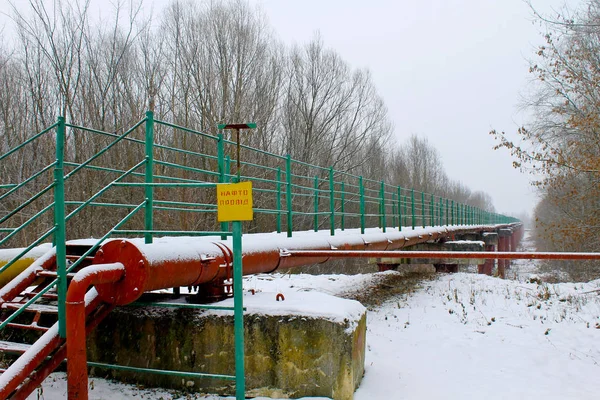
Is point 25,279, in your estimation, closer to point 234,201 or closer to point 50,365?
point 50,365

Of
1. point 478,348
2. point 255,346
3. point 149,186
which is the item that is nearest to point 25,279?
point 149,186

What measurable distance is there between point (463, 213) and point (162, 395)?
27.2 m

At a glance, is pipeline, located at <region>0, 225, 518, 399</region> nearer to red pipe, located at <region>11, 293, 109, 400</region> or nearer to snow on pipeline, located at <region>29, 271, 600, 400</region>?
red pipe, located at <region>11, 293, 109, 400</region>

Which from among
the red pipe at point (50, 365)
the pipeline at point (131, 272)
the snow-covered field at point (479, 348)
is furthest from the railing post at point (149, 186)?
the snow-covered field at point (479, 348)

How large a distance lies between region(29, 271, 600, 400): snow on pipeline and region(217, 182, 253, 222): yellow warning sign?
1836 mm

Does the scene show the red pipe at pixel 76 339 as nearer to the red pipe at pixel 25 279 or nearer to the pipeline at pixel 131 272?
the pipeline at pixel 131 272

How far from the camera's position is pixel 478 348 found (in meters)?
6.35

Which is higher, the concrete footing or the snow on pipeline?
the concrete footing

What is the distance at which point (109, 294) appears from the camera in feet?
12.8

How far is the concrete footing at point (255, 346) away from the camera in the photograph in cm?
430

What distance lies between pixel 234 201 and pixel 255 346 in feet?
5.08

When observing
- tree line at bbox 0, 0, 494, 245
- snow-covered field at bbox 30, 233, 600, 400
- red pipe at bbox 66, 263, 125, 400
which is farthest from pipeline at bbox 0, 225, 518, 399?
tree line at bbox 0, 0, 494, 245

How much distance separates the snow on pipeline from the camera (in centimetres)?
475

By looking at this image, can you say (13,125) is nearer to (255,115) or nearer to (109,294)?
(255,115)
